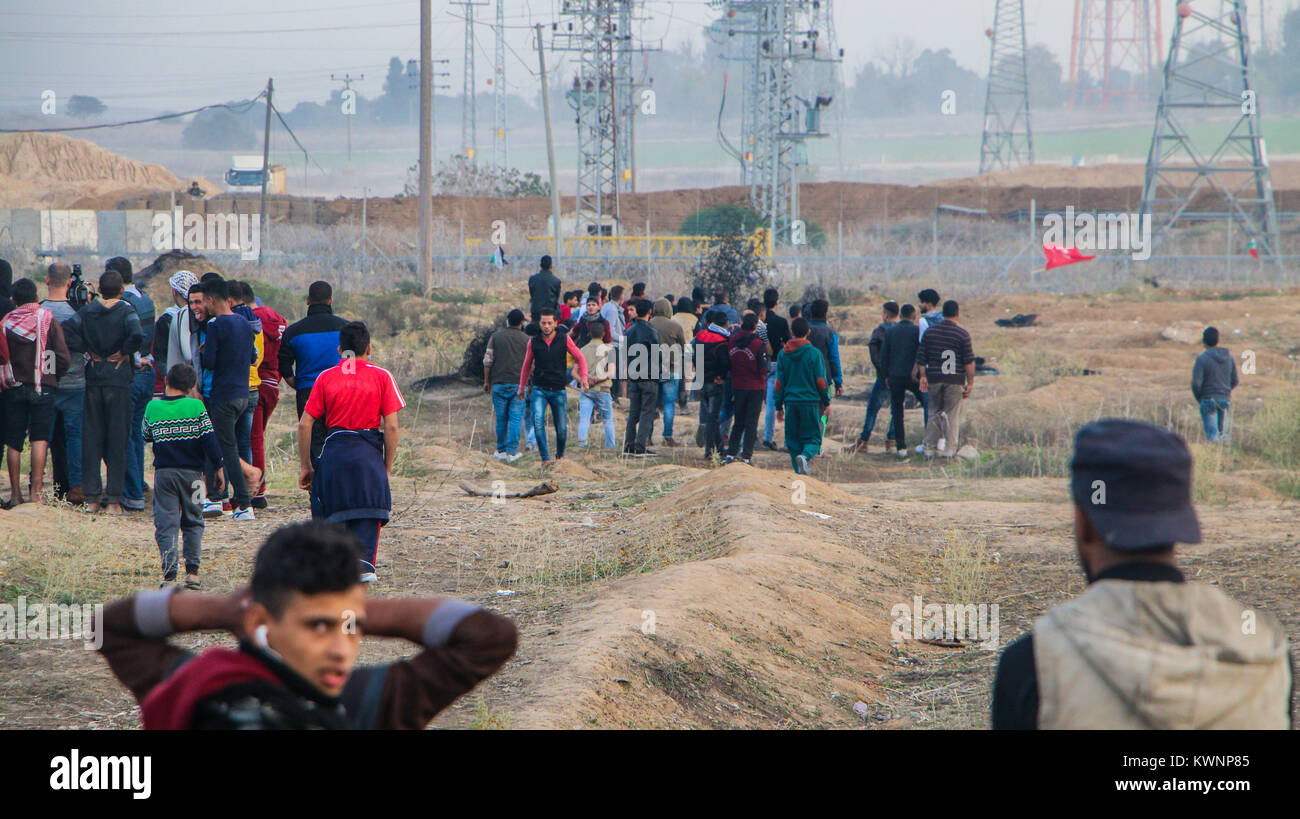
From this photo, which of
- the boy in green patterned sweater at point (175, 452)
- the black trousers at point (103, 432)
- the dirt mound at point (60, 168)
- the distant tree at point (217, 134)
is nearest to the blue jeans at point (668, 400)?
the black trousers at point (103, 432)

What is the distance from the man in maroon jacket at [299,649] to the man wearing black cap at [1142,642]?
1003 millimetres

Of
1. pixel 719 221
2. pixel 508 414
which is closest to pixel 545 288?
pixel 508 414

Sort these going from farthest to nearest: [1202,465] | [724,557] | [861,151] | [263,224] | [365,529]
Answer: [861,151], [263,224], [1202,465], [724,557], [365,529]

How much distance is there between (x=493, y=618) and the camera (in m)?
2.39

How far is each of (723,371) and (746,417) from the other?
0.60 m

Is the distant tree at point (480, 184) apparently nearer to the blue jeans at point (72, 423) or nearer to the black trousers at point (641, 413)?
the black trousers at point (641, 413)

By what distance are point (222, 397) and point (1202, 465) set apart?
9.57 m

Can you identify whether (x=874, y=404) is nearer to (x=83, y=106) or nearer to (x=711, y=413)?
(x=711, y=413)

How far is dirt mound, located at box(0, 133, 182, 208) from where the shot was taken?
237ft

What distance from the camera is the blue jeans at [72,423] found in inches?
378

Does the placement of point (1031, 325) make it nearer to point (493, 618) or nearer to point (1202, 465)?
point (1202, 465)

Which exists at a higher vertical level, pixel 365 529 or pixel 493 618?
pixel 493 618

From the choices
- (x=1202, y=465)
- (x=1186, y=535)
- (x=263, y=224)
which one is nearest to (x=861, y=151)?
(x=263, y=224)

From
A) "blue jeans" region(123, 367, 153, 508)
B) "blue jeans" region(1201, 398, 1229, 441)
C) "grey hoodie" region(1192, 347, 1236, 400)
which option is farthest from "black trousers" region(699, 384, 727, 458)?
"blue jeans" region(123, 367, 153, 508)
